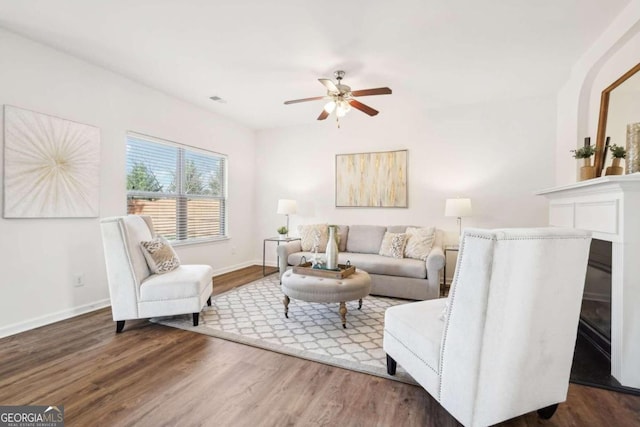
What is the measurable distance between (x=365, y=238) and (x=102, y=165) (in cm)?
359

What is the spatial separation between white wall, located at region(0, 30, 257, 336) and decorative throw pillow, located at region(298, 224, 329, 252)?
1.84 meters

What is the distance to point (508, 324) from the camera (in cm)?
130

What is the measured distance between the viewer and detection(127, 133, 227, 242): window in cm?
385

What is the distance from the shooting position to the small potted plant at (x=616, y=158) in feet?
7.64

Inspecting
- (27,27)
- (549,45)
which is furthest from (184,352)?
(549,45)

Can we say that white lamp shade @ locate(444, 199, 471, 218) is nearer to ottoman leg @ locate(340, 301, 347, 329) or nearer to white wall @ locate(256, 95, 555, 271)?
white wall @ locate(256, 95, 555, 271)

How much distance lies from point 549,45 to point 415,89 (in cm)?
142

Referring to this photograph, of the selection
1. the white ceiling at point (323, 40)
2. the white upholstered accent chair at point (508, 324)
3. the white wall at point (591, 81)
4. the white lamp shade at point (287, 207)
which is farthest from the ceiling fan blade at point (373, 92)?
the white lamp shade at point (287, 207)

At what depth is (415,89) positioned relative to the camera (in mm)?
3859

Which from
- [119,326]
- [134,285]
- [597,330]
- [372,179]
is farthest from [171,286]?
[597,330]

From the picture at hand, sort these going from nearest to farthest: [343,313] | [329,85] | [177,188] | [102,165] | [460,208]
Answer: [343,313] → [329,85] → [102,165] → [460,208] → [177,188]

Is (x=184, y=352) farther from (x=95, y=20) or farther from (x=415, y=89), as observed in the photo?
(x=415, y=89)

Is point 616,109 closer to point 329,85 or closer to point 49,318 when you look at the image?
point 329,85

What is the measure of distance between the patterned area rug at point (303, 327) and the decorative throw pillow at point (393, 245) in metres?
0.66
